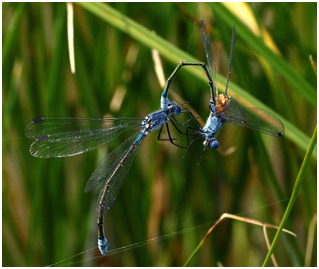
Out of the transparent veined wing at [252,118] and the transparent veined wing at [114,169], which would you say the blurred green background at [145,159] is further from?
the transparent veined wing at [252,118]

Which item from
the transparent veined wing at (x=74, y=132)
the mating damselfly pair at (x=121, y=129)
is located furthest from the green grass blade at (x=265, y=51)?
the transparent veined wing at (x=74, y=132)

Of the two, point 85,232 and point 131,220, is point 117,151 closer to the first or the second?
point 131,220

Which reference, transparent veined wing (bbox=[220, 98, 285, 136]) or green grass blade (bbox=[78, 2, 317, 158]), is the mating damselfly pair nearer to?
transparent veined wing (bbox=[220, 98, 285, 136])

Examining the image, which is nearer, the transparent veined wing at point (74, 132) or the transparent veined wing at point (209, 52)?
the transparent veined wing at point (209, 52)

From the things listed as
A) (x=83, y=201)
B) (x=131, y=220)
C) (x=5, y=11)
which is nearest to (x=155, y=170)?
(x=131, y=220)

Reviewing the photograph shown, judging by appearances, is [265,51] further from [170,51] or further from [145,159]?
[145,159]

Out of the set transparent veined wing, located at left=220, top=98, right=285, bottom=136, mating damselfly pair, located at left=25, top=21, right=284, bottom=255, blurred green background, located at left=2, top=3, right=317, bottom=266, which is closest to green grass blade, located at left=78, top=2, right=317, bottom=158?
mating damselfly pair, located at left=25, top=21, right=284, bottom=255
